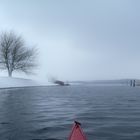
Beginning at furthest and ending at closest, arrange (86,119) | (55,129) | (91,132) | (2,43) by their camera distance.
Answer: (2,43)
(86,119)
(55,129)
(91,132)

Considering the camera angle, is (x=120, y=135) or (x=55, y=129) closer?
(x=120, y=135)

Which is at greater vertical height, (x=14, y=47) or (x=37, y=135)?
(x=14, y=47)

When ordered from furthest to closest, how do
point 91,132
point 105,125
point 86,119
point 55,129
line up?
point 86,119 < point 105,125 < point 55,129 < point 91,132

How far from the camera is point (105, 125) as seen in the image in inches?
435

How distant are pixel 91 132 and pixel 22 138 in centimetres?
232

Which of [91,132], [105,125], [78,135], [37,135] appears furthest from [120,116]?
[78,135]

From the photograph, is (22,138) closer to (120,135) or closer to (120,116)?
(120,135)

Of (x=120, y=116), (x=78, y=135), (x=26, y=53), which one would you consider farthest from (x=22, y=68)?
(x=78, y=135)

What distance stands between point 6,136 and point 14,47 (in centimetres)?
5129

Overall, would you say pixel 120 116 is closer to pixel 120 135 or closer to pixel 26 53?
pixel 120 135

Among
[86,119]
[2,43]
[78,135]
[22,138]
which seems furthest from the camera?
[2,43]

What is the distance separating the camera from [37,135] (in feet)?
30.0

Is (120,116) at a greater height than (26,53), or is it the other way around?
(26,53)

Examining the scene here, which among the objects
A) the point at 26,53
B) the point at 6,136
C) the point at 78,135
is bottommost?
the point at 6,136
